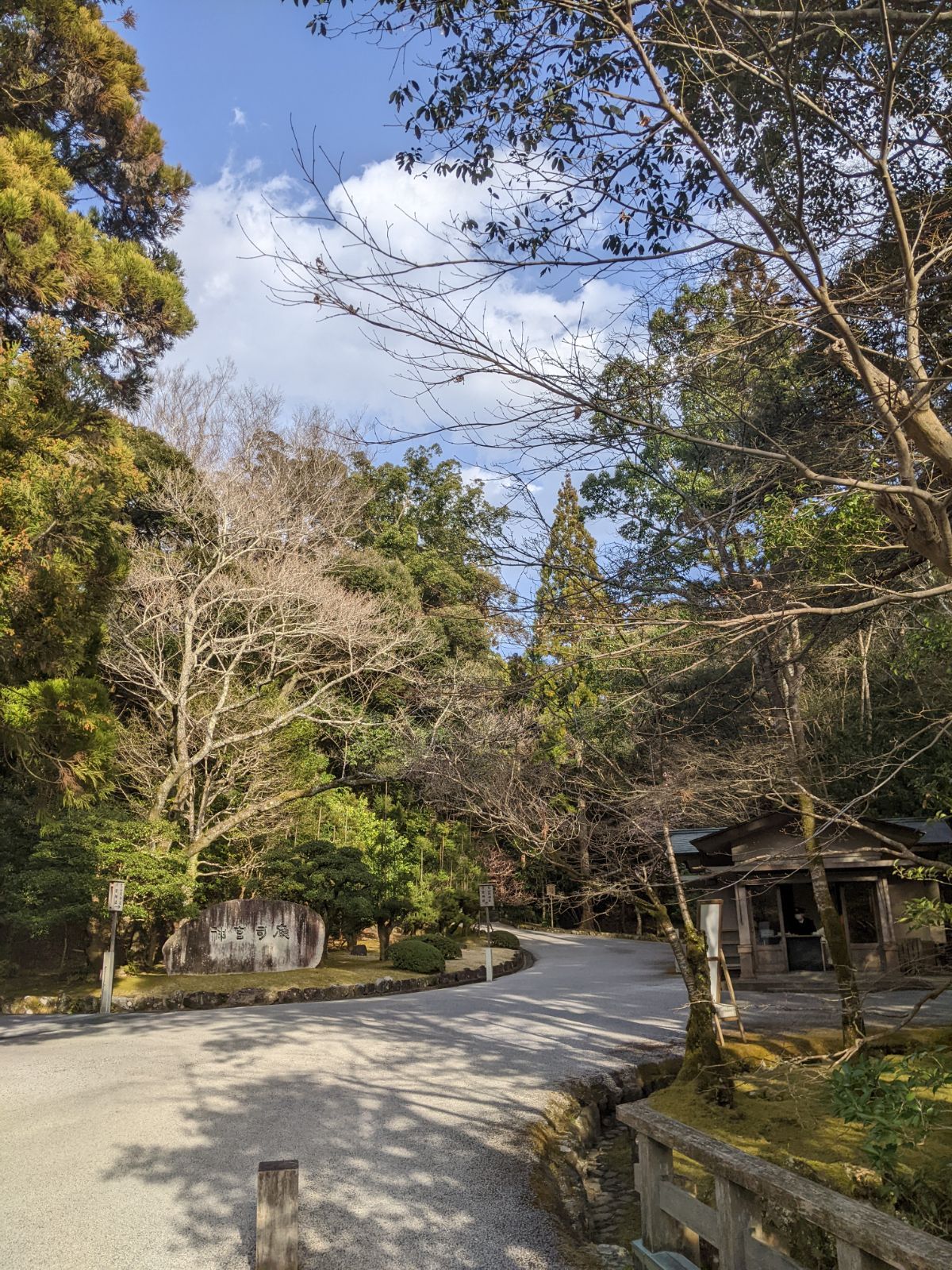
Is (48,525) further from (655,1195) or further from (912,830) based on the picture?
(912,830)

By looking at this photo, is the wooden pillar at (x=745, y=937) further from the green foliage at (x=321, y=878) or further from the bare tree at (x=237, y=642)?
the bare tree at (x=237, y=642)

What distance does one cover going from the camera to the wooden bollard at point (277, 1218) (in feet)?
Answer: 10.3

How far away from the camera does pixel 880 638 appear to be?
323 inches

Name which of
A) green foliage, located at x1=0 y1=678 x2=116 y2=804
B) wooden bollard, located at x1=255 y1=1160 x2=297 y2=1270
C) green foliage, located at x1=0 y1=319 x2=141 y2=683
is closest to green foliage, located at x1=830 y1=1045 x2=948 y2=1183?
wooden bollard, located at x1=255 y1=1160 x2=297 y2=1270

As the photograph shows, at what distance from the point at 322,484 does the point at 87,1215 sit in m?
14.5

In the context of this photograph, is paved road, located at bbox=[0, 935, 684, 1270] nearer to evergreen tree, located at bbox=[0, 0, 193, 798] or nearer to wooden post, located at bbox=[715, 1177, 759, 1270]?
wooden post, located at bbox=[715, 1177, 759, 1270]

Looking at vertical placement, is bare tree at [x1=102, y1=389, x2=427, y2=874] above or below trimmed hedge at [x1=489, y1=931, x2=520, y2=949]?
above

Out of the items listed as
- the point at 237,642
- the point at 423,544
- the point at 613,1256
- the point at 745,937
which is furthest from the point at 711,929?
the point at 423,544

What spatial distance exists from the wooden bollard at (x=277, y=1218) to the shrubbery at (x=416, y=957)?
10470 mm

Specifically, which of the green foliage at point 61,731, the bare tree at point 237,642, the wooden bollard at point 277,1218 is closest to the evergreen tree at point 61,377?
the green foliage at point 61,731

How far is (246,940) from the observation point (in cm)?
1234

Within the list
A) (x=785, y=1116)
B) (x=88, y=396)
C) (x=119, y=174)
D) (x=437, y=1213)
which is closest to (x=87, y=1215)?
(x=437, y=1213)

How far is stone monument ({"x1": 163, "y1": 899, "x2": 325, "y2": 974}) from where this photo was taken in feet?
39.8

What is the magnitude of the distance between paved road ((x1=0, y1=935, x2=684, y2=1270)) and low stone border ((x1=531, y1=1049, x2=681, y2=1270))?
0.17m
